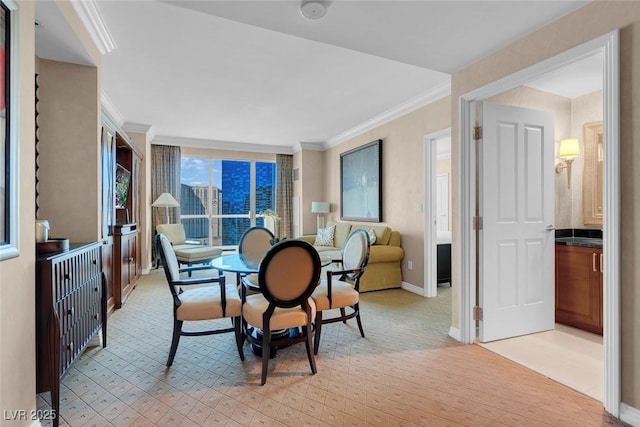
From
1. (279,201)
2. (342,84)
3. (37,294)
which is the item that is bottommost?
(37,294)

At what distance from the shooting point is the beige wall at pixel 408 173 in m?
4.22

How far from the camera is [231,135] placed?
6422mm

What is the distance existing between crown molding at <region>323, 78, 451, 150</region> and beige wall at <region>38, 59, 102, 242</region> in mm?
3546

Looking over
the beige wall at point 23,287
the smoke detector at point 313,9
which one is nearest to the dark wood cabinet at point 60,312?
the beige wall at point 23,287

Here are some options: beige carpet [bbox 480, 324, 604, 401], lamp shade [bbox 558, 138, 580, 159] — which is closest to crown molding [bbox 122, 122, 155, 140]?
beige carpet [bbox 480, 324, 604, 401]

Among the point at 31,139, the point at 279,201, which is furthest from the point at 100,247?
the point at 279,201

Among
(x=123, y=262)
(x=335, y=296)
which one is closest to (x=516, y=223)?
(x=335, y=296)

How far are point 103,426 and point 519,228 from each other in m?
3.30

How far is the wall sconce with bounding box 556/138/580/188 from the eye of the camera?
3.37m

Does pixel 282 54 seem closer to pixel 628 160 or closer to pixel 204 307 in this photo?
pixel 204 307

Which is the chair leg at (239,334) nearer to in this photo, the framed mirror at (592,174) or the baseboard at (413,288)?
the baseboard at (413,288)

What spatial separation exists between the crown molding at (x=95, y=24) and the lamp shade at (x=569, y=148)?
440cm

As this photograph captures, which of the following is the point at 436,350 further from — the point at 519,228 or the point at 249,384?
the point at 249,384

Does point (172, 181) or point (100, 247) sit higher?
point (172, 181)
